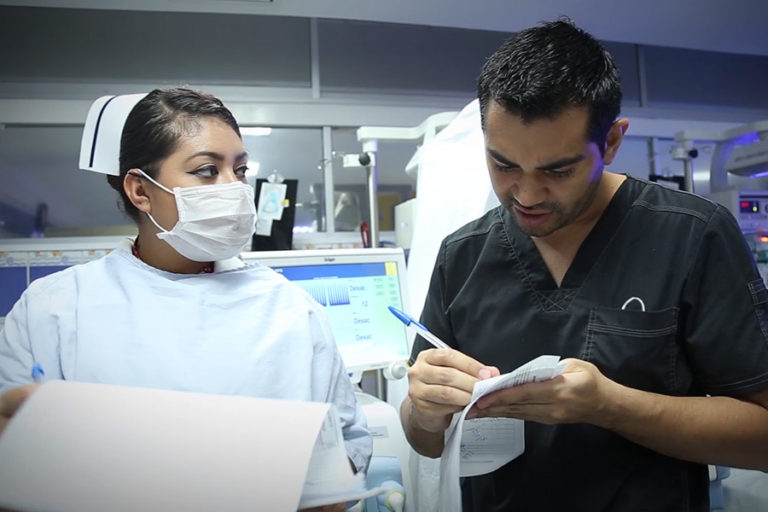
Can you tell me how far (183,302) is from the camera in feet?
3.09

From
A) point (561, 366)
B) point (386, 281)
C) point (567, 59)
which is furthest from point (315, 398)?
point (386, 281)

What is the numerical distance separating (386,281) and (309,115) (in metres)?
1.18

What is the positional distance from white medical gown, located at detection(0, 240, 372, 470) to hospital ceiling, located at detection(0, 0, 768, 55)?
5.05 ft

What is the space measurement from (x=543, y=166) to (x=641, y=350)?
0.34 metres

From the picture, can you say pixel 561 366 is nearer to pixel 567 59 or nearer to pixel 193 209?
pixel 567 59

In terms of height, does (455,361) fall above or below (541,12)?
below

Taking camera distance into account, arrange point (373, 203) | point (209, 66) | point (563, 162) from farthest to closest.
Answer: point (209, 66)
point (373, 203)
point (563, 162)

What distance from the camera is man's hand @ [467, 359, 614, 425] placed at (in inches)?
28.3

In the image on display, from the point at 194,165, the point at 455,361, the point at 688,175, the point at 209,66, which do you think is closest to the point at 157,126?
the point at 194,165

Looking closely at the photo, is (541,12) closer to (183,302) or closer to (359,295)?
(359,295)

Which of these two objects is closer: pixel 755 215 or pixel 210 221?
pixel 210 221

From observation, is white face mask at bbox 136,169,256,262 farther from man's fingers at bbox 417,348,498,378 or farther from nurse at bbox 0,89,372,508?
man's fingers at bbox 417,348,498,378

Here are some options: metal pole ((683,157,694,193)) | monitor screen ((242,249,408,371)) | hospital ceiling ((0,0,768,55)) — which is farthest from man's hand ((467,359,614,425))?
metal pole ((683,157,694,193))

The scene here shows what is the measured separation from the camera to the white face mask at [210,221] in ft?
3.14
